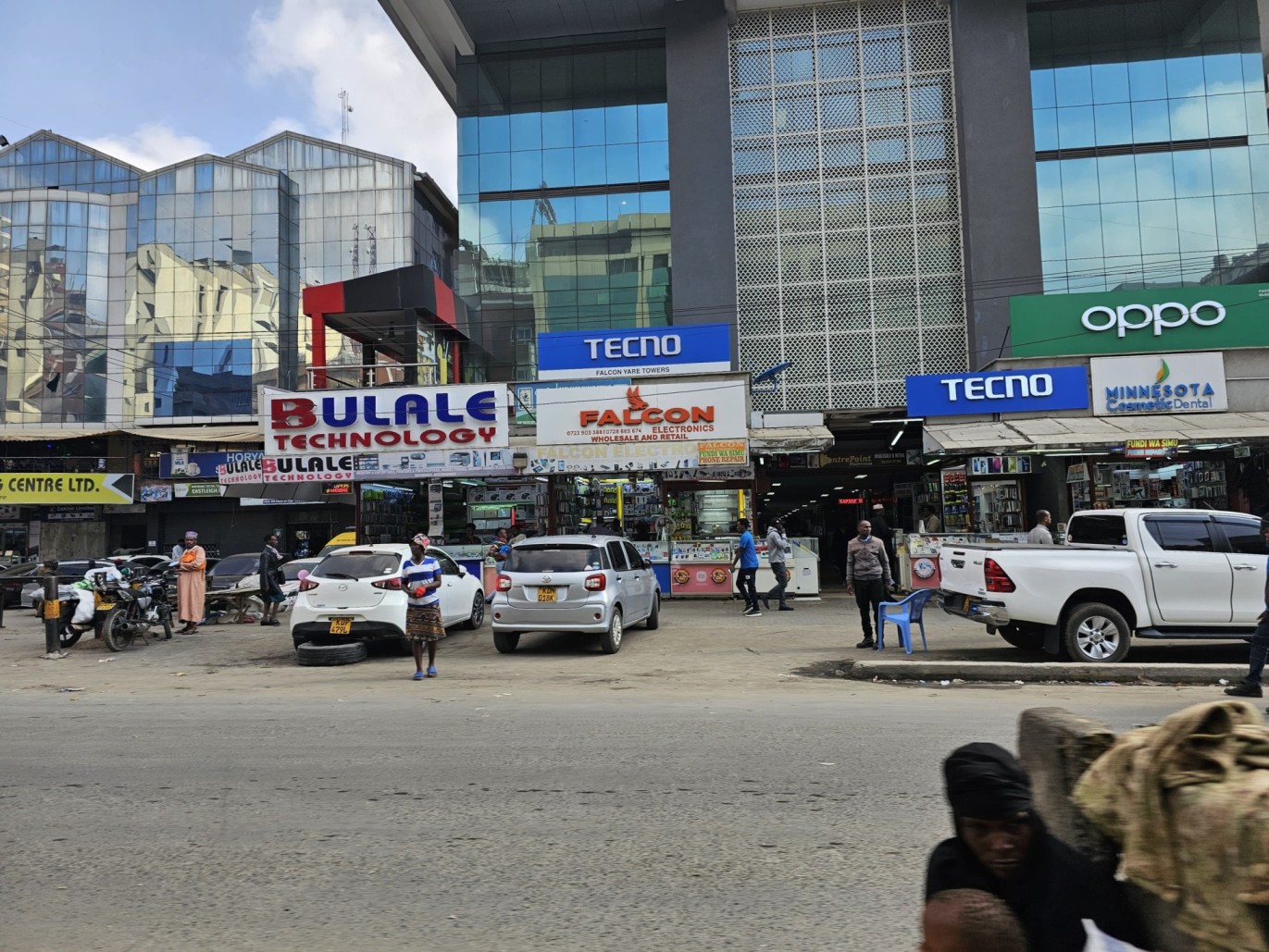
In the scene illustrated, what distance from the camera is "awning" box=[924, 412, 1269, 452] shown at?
65.7 ft

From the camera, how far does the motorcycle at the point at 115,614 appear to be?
1513 centimetres

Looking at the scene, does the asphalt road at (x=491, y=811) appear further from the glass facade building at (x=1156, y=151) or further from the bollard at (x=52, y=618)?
the glass facade building at (x=1156, y=151)

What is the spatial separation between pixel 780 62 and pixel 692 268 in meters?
8.36

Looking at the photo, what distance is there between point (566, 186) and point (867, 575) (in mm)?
29123

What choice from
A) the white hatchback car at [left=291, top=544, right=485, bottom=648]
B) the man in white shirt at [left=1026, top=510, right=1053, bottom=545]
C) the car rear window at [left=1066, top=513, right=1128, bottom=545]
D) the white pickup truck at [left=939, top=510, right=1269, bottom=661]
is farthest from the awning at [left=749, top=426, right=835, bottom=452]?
the white pickup truck at [left=939, top=510, right=1269, bottom=661]

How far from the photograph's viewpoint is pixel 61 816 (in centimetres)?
566

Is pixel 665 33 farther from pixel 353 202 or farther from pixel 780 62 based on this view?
pixel 353 202

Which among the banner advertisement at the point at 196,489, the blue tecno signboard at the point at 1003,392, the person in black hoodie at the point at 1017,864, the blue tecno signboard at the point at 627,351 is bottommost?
the person in black hoodie at the point at 1017,864

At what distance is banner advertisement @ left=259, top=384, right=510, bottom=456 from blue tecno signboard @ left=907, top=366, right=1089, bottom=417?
34.8ft

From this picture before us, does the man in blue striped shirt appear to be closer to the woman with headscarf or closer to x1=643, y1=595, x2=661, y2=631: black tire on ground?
x1=643, y1=595, x2=661, y2=631: black tire on ground

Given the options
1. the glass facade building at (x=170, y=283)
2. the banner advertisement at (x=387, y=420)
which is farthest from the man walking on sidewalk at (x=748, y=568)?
the glass facade building at (x=170, y=283)

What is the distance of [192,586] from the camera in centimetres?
1748

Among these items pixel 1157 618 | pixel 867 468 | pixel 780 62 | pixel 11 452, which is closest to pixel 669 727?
pixel 1157 618

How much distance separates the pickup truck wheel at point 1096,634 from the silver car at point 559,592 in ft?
20.0
